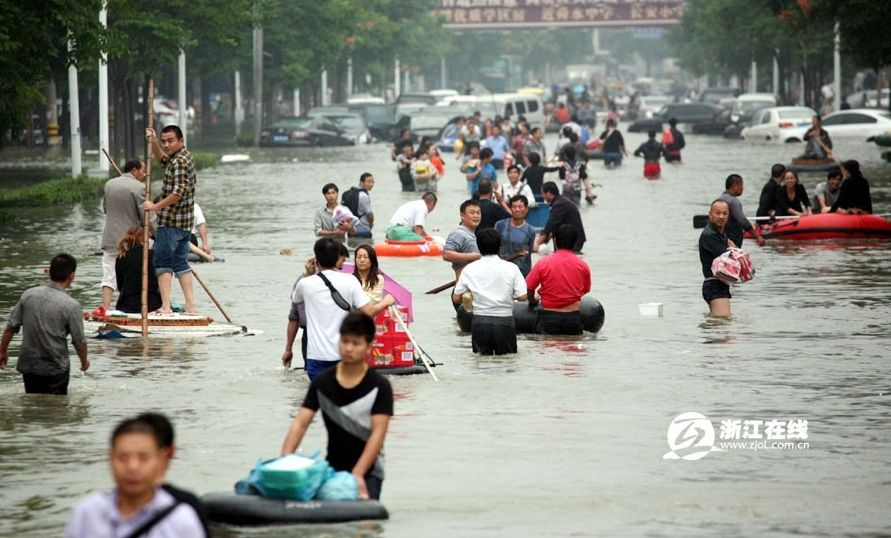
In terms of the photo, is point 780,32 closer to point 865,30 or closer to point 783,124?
point 783,124

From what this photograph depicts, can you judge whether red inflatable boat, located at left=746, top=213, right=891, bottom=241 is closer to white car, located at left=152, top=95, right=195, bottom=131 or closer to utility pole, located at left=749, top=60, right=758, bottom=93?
white car, located at left=152, top=95, right=195, bottom=131

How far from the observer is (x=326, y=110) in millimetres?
74000

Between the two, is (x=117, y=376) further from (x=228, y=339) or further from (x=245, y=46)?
(x=245, y=46)

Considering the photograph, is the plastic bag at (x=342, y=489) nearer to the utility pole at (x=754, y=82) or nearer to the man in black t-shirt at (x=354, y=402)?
the man in black t-shirt at (x=354, y=402)

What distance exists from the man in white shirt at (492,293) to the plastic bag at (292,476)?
22.0 ft

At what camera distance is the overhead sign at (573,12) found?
434 ft

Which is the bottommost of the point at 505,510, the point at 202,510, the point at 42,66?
the point at 505,510

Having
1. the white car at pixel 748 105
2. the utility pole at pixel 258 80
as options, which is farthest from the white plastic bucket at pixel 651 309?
the white car at pixel 748 105

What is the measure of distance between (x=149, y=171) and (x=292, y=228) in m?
14.0

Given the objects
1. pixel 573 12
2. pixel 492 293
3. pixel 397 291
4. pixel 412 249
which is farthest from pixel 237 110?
pixel 397 291

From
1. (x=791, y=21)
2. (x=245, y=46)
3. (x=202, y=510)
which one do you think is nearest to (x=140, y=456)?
(x=202, y=510)

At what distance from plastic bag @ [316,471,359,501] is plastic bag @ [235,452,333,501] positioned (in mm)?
54

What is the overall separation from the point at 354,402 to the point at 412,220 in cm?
1687

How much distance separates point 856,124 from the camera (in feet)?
204
